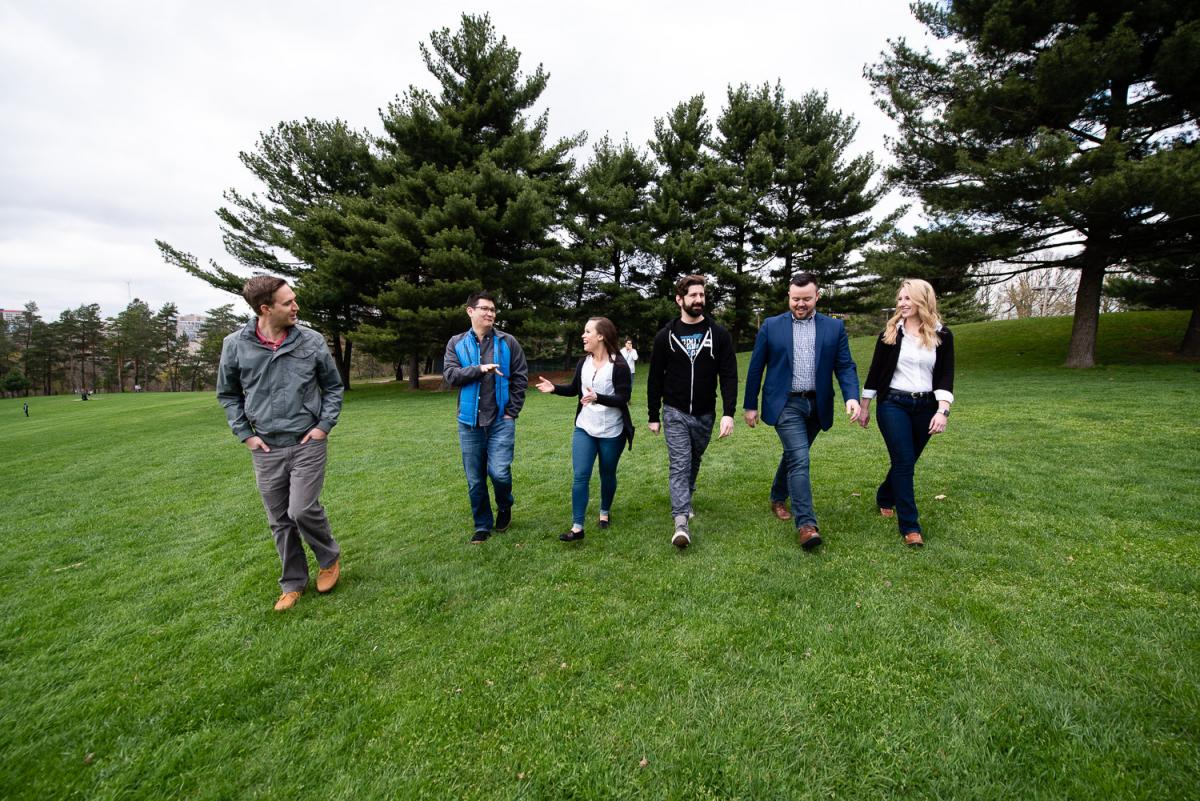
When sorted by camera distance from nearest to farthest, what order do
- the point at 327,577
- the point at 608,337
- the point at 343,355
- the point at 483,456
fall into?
the point at 327,577 → the point at 608,337 → the point at 483,456 → the point at 343,355

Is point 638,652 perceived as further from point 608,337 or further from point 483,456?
point 608,337

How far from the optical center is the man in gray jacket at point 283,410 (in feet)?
10.2

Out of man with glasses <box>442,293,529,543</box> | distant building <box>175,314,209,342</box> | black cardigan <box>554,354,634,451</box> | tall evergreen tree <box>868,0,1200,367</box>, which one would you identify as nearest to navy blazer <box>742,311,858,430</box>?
black cardigan <box>554,354,634,451</box>

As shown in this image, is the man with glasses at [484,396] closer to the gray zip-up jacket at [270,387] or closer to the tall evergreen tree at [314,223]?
the gray zip-up jacket at [270,387]

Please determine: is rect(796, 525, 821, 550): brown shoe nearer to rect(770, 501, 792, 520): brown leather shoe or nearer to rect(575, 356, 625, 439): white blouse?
rect(770, 501, 792, 520): brown leather shoe

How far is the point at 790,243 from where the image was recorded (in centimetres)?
2103

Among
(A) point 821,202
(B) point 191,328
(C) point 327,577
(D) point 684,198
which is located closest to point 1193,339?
(A) point 821,202

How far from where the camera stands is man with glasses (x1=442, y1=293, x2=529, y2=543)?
4.03 meters

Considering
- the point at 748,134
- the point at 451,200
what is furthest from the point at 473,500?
the point at 748,134

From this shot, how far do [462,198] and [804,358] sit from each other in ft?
51.4

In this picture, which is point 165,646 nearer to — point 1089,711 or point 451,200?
point 1089,711

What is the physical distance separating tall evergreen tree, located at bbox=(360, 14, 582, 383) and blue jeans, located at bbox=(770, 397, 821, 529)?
14782 mm

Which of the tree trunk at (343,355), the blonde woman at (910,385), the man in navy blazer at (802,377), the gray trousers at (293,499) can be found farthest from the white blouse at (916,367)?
the tree trunk at (343,355)

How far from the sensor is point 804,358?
3797 mm
